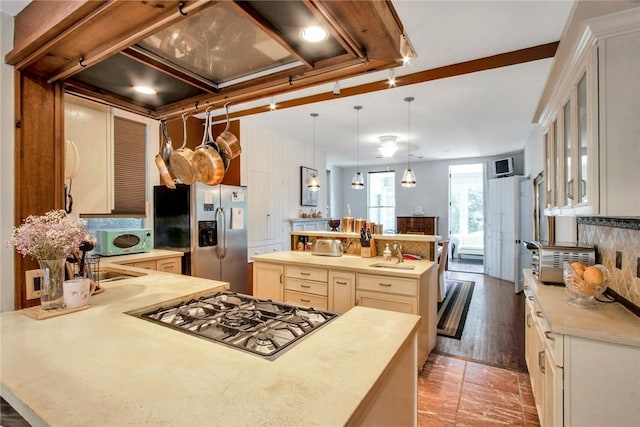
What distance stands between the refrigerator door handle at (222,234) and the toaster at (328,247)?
123cm

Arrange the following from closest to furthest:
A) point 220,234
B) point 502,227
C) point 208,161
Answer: point 208,161 < point 220,234 < point 502,227

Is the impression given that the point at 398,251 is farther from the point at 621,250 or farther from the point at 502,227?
the point at 502,227

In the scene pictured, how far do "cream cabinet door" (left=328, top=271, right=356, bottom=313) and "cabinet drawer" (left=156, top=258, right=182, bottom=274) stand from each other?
1851 millimetres

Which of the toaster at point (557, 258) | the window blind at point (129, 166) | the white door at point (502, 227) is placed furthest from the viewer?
the white door at point (502, 227)

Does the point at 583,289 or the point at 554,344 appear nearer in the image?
the point at 554,344

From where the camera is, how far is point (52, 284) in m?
1.39

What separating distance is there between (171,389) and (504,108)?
4600 millimetres

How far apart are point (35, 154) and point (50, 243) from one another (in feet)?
1.57

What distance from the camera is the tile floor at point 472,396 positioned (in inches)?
82.3

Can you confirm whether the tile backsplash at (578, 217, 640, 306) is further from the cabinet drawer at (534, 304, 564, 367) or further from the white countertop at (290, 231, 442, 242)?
the white countertop at (290, 231, 442, 242)

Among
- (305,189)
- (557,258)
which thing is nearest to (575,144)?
(557,258)

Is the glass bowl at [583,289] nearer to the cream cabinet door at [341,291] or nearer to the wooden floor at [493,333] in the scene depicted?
the wooden floor at [493,333]

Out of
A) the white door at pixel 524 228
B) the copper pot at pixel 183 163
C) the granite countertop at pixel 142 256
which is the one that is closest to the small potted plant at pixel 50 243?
the copper pot at pixel 183 163

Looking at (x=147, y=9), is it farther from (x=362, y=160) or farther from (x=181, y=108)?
(x=362, y=160)
